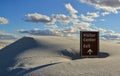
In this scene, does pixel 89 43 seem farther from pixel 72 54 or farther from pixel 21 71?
pixel 72 54

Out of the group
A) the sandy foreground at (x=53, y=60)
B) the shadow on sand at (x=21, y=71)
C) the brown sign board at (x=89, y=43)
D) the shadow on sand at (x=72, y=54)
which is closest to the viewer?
the brown sign board at (x=89, y=43)

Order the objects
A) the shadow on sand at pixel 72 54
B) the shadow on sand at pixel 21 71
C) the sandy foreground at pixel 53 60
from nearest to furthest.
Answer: the sandy foreground at pixel 53 60
the shadow on sand at pixel 21 71
the shadow on sand at pixel 72 54

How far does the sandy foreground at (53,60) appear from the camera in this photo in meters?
39.8

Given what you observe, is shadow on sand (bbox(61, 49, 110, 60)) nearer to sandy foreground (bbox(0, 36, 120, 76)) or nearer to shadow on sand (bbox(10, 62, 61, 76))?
sandy foreground (bbox(0, 36, 120, 76))

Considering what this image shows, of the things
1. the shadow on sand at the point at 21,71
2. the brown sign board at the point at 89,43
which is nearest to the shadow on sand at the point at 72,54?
the shadow on sand at the point at 21,71

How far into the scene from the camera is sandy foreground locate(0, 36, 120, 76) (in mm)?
39812

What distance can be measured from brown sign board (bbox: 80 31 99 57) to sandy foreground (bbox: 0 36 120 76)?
2.35m

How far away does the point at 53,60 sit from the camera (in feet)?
170

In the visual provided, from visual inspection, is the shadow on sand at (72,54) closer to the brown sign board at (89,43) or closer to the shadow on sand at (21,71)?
the shadow on sand at (21,71)

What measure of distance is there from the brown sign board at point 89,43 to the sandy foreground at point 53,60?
235cm

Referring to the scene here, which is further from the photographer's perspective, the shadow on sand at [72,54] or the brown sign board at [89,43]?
the shadow on sand at [72,54]

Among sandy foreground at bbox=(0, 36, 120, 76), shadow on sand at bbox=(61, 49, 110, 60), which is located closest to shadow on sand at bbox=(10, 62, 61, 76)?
sandy foreground at bbox=(0, 36, 120, 76)

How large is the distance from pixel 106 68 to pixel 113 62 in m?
4.16

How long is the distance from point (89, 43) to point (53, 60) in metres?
16.0
